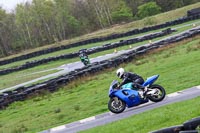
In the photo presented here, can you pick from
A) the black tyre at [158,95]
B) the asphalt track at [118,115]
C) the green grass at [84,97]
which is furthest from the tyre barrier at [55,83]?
the black tyre at [158,95]

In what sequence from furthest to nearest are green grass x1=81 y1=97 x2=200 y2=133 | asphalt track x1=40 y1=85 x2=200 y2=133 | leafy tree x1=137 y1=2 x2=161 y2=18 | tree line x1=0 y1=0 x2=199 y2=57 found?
tree line x1=0 y1=0 x2=199 y2=57 < leafy tree x1=137 y1=2 x2=161 y2=18 < asphalt track x1=40 y1=85 x2=200 y2=133 < green grass x1=81 y1=97 x2=200 y2=133

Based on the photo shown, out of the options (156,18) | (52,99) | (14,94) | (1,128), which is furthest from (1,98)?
(156,18)

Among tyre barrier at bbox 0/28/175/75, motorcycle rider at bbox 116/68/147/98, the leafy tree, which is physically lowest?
tyre barrier at bbox 0/28/175/75

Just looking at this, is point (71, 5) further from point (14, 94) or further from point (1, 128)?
point (1, 128)

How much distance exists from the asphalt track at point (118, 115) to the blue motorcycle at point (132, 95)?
229mm

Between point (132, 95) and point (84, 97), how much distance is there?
249 inches

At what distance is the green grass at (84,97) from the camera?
55.3 ft

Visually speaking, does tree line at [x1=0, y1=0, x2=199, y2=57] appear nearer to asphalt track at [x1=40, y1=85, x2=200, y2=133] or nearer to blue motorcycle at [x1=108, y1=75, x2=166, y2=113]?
asphalt track at [x1=40, y1=85, x2=200, y2=133]

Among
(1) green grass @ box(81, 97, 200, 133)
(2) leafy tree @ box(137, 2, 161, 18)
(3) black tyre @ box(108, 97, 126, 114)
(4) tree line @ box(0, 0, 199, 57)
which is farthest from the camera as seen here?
(4) tree line @ box(0, 0, 199, 57)

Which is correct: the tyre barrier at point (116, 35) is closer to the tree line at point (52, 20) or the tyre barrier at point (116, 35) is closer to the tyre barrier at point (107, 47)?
the tyre barrier at point (107, 47)

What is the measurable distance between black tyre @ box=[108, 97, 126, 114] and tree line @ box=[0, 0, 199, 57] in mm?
80180

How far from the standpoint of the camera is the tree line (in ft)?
323

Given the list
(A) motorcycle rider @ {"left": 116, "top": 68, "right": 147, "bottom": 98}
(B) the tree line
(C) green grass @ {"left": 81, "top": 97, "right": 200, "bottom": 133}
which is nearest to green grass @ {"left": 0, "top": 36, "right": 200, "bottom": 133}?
(C) green grass @ {"left": 81, "top": 97, "right": 200, "bottom": 133}

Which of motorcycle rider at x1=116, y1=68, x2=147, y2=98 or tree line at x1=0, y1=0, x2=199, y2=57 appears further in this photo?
tree line at x1=0, y1=0, x2=199, y2=57
